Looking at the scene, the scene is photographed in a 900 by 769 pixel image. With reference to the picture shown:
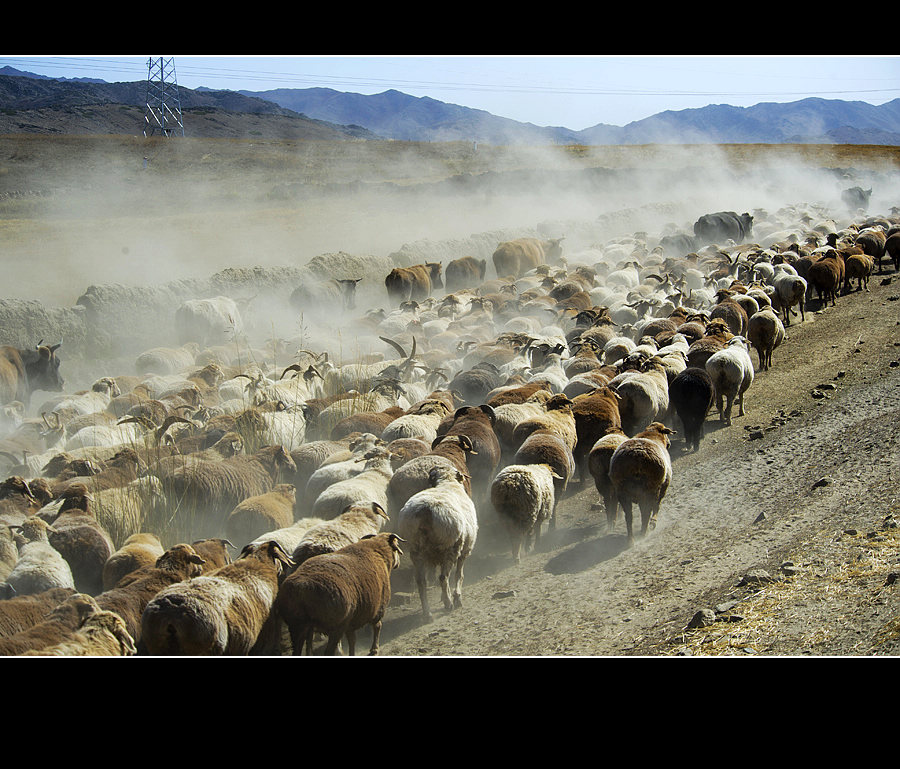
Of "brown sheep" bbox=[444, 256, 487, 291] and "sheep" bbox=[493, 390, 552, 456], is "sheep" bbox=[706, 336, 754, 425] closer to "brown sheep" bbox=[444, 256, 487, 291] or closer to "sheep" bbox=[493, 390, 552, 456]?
"sheep" bbox=[493, 390, 552, 456]

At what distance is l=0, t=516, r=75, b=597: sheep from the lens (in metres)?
6.82

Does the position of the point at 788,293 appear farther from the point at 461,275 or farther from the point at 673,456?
the point at 461,275

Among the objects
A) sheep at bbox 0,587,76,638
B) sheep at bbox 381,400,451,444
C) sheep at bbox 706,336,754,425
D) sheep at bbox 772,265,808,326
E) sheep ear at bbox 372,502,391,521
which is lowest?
sheep at bbox 0,587,76,638

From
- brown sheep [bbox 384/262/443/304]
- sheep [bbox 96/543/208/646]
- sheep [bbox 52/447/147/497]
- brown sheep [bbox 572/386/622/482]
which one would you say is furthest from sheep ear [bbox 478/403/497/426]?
brown sheep [bbox 384/262/443/304]

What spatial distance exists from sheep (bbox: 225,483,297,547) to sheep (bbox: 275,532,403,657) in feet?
5.21

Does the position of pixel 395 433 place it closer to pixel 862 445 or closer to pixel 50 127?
pixel 862 445

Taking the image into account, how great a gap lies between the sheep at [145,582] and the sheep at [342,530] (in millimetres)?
866

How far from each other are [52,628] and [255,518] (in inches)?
105

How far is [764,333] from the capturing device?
15.3 metres

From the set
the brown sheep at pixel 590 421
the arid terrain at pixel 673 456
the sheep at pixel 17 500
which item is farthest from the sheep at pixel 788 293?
the sheep at pixel 17 500

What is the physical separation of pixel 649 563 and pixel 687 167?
52.9 meters

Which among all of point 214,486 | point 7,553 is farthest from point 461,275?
point 7,553

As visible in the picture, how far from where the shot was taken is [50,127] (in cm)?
6256

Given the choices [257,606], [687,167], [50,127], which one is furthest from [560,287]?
[50,127]
